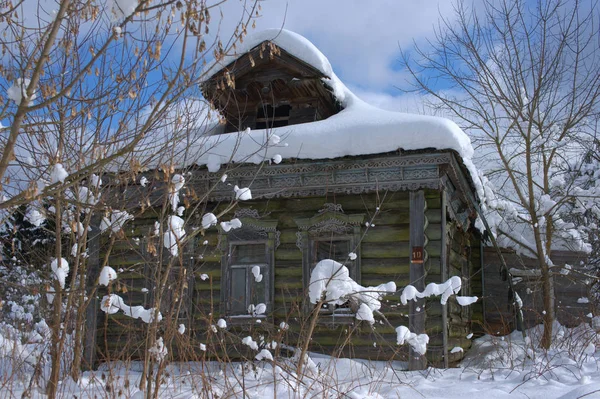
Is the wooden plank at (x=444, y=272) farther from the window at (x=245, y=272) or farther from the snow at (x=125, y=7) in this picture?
the snow at (x=125, y=7)

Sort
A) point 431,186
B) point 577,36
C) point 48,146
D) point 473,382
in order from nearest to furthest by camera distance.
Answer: point 48,146 → point 473,382 → point 431,186 → point 577,36

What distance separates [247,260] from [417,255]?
2.87 m

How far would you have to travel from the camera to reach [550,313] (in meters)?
10.4

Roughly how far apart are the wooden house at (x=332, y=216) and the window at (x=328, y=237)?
17 mm

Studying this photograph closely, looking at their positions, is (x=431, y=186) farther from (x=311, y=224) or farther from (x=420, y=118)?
(x=311, y=224)

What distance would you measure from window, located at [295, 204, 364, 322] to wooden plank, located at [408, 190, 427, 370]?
0.86 m

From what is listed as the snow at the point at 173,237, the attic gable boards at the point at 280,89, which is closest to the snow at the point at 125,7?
the snow at the point at 173,237

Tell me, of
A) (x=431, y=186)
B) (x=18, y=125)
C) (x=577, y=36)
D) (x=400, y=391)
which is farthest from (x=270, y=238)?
(x=577, y=36)

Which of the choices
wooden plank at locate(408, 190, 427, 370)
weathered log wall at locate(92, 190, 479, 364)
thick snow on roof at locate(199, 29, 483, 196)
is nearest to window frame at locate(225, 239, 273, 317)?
weathered log wall at locate(92, 190, 479, 364)

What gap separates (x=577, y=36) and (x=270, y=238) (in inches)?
298

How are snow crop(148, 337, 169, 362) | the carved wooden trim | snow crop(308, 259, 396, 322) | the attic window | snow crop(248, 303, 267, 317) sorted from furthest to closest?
the attic window, the carved wooden trim, snow crop(248, 303, 267, 317), snow crop(148, 337, 169, 362), snow crop(308, 259, 396, 322)

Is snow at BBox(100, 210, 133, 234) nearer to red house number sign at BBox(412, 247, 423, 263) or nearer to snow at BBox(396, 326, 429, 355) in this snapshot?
snow at BBox(396, 326, 429, 355)

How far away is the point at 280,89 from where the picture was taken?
36.9ft

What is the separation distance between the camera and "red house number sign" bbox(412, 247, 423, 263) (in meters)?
8.49
